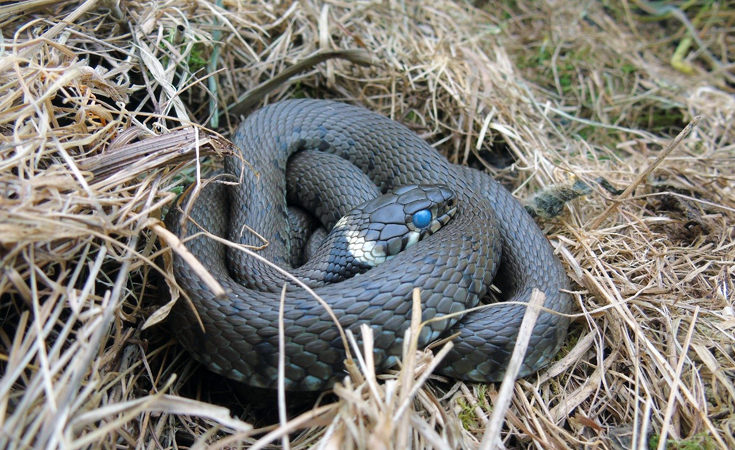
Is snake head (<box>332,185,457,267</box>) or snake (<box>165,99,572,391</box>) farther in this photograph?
snake head (<box>332,185,457,267</box>)

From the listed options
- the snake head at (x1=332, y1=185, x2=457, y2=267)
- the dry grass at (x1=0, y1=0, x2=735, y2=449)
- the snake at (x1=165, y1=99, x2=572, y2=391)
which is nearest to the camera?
the dry grass at (x1=0, y1=0, x2=735, y2=449)

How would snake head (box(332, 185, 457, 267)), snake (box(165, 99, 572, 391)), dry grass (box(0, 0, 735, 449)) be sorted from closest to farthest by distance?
dry grass (box(0, 0, 735, 449)), snake (box(165, 99, 572, 391)), snake head (box(332, 185, 457, 267))

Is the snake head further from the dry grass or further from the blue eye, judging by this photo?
the dry grass

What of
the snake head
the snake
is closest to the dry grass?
the snake

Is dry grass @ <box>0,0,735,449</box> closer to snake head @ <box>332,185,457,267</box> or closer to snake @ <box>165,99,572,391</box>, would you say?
snake @ <box>165,99,572,391</box>

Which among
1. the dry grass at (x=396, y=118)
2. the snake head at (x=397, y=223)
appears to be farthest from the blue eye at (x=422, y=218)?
the dry grass at (x=396, y=118)

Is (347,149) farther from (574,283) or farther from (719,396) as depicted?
(719,396)

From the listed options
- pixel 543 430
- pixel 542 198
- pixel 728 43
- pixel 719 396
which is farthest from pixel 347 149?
pixel 728 43
